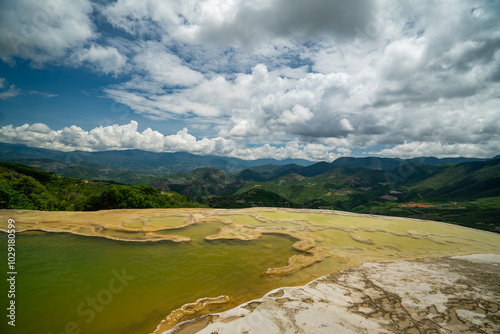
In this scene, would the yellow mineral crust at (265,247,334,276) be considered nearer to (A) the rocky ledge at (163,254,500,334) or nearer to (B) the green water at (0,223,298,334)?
(B) the green water at (0,223,298,334)

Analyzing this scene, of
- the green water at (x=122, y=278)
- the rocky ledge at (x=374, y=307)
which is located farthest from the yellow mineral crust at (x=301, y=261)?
the rocky ledge at (x=374, y=307)

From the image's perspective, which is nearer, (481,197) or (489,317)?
(489,317)

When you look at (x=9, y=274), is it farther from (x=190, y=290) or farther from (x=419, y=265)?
(x=419, y=265)

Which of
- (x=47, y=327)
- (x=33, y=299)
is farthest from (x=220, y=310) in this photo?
(x=33, y=299)

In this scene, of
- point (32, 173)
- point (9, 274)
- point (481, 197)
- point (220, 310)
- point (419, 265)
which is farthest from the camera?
point (481, 197)

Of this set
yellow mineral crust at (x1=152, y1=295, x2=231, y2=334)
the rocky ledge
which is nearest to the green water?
yellow mineral crust at (x1=152, y1=295, x2=231, y2=334)

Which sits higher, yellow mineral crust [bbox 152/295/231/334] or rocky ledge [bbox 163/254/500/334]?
rocky ledge [bbox 163/254/500/334]
